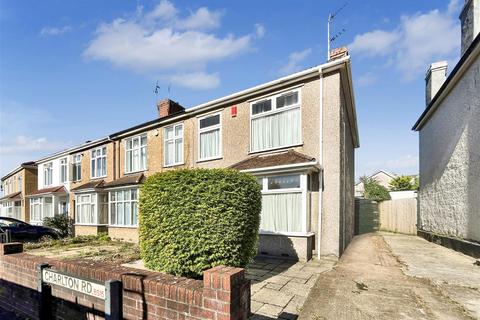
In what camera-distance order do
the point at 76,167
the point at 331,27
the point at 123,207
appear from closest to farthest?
the point at 331,27 < the point at 123,207 < the point at 76,167

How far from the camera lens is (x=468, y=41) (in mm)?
11867

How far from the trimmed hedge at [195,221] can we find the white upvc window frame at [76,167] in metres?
17.0

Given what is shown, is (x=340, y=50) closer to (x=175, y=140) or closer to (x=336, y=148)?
(x=336, y=148)

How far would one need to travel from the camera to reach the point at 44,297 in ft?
12.4

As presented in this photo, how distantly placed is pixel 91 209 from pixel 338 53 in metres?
15.7

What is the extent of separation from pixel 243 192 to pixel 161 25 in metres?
5.72

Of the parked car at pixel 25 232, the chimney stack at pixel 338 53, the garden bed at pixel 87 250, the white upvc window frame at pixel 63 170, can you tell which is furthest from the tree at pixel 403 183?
the parked car at pixel 25 232

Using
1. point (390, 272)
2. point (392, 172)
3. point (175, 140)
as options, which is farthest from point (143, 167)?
point (392, 172)

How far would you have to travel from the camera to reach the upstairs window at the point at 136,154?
14.8m

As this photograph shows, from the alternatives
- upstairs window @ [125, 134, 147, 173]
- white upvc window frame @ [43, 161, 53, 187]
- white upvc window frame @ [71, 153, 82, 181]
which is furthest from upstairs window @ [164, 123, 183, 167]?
white upvc window frame @ [43, 161, 53, 187]

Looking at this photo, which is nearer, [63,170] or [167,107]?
[167,107]

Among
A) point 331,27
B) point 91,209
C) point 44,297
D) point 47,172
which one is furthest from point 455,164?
point 47,172

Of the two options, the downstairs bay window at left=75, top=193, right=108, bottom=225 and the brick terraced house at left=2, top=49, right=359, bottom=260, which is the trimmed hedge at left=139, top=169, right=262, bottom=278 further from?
the downstairs bay window at left=75, top=193, right=108, bottom=225

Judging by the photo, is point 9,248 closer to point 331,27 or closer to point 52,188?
point 331,27
